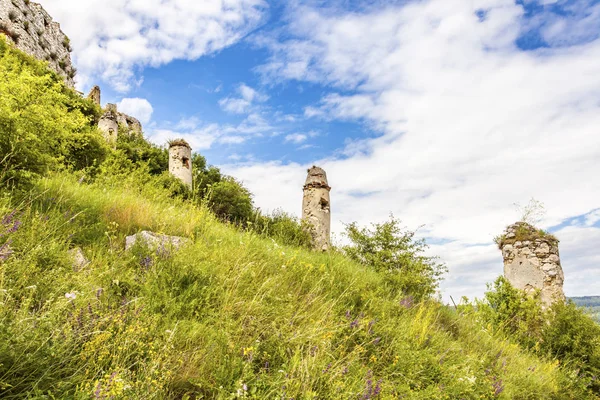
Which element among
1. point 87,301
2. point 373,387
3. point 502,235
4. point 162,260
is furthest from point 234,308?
point 502,235

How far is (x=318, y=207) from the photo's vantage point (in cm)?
1539

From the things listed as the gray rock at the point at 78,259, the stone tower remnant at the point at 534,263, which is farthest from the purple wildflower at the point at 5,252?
the stone tower remnant at the point at 534,263

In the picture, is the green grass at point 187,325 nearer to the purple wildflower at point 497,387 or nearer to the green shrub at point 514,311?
the purple wildflower at point 497,387

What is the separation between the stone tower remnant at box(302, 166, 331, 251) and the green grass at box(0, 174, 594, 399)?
8973 mm

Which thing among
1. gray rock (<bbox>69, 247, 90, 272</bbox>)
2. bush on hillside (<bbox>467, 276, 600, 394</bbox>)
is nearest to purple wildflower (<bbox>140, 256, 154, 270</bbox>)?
gray rock (<bbox>69, 247, 90, 272</bbox>)

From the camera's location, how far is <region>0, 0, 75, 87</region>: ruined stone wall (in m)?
24.7

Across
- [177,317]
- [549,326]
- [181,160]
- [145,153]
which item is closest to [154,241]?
[177,317]

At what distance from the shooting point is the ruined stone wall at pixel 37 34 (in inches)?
974

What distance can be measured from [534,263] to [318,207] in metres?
9.20

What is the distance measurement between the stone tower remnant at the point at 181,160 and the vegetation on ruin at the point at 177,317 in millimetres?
11795

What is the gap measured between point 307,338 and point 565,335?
11279 millimetres

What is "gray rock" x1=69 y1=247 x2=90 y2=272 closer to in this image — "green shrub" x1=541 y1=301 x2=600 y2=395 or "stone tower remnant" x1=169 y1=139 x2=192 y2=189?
"green shrub" x1=541 y1=301 x2=600 y2=395

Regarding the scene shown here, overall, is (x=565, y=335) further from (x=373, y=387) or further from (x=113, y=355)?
(x=113, y=355)

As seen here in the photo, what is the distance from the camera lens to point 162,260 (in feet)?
12.8
